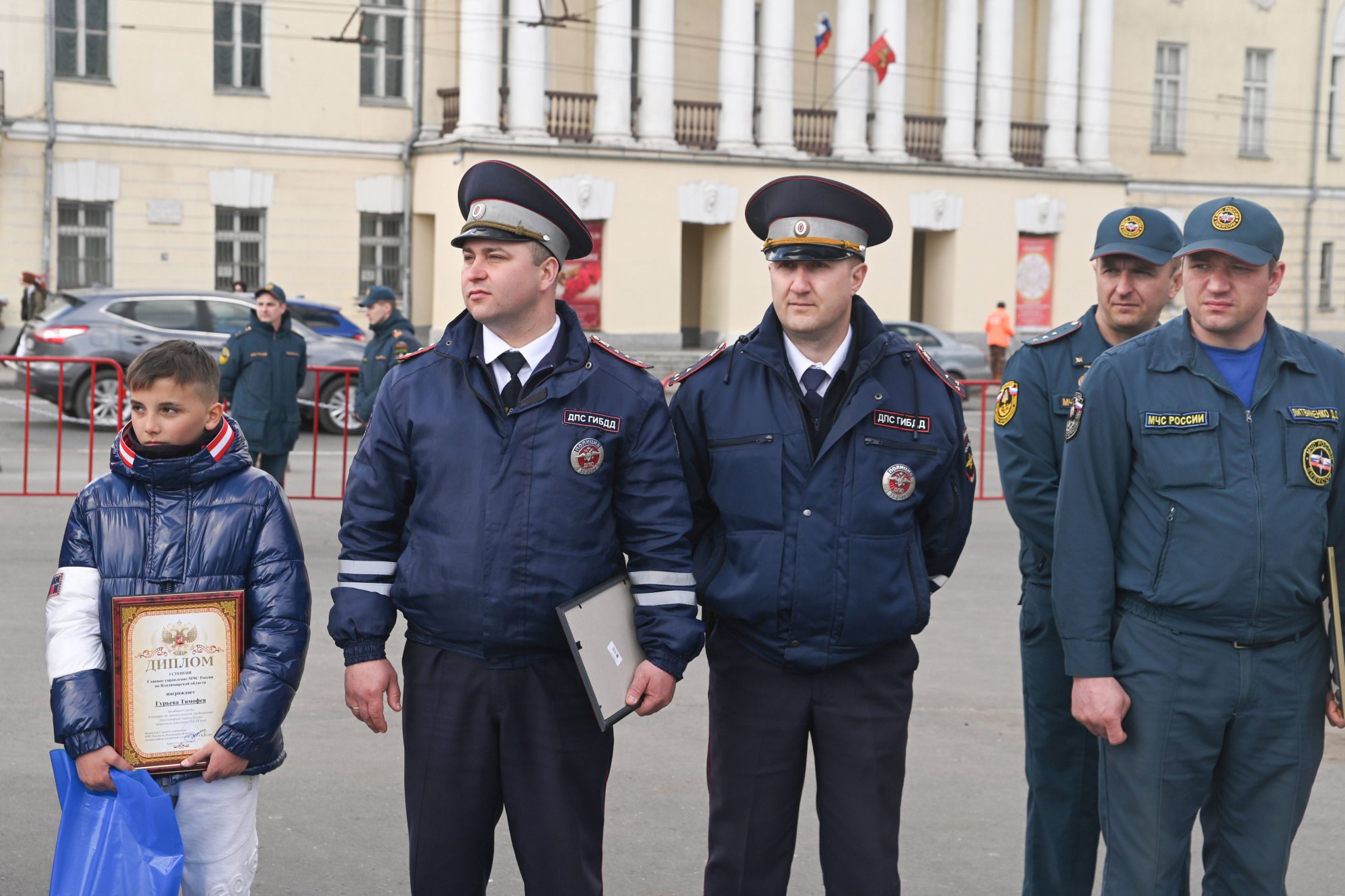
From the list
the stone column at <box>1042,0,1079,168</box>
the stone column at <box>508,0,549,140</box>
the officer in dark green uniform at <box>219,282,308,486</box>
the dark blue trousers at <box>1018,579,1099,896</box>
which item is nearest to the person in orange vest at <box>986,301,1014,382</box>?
the stone column at <box>1042,0,1079,168</box>

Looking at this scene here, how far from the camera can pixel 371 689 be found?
3.55 metres

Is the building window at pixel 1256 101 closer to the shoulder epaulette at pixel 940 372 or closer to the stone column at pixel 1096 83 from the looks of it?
the stone column at pixel 1096 83

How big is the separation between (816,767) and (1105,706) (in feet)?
2.42

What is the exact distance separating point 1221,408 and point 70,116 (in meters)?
28.1

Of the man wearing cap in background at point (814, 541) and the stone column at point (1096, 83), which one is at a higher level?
the stone column at point (1096, 83)

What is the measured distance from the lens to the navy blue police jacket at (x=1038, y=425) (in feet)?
14.1

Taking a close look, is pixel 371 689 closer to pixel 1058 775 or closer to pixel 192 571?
pixel 192 571

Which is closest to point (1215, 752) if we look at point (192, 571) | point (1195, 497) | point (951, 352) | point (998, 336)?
point (1195, 497)

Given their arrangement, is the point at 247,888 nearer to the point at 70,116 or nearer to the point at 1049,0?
the point at 70,116

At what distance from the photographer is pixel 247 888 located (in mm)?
3668

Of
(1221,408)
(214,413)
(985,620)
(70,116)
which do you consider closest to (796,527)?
(1221,408)

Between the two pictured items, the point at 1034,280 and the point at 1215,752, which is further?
the point at 1034,280

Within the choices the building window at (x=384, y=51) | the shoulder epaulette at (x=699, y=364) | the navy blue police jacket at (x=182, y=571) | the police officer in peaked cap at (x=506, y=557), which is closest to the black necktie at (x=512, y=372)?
the police officer in peaked cap at (x=506, y=557)

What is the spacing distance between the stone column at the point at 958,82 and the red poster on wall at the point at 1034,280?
105 inches
